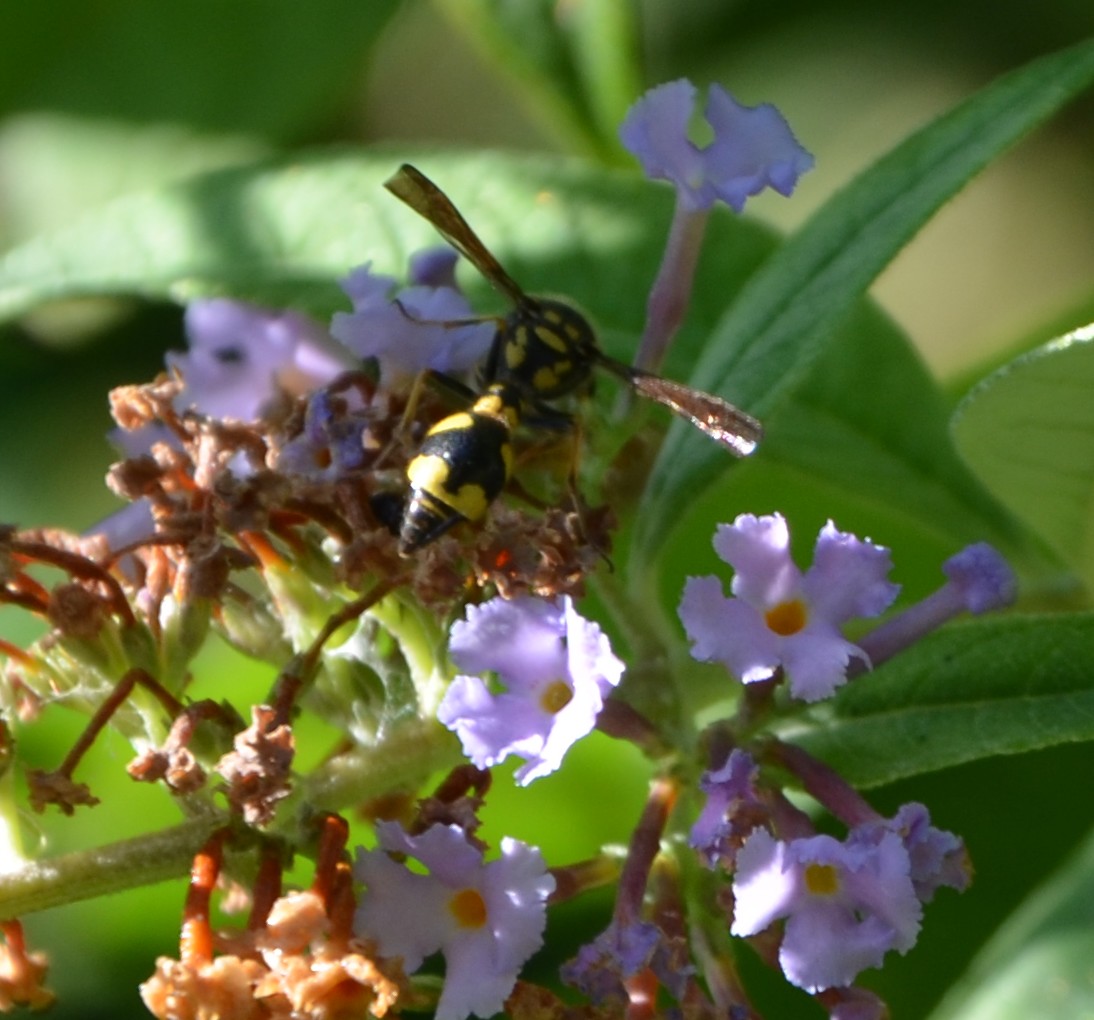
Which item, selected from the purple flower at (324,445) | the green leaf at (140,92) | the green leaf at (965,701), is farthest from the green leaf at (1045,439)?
the green leaf at (140,92)

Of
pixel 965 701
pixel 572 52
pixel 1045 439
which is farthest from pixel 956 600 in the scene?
pixel 572 52

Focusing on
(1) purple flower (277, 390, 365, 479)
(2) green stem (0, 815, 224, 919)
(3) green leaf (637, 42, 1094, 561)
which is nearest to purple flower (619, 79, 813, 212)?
(3) green leaf (637, 42, 1094, 561)

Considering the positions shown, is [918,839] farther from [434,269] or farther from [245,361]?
[245,361]

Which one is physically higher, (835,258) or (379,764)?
(835,258)

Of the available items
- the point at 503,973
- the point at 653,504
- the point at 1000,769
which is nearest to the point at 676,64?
the point at 1000,769

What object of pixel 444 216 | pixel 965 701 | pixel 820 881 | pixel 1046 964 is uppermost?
pixel 444 216

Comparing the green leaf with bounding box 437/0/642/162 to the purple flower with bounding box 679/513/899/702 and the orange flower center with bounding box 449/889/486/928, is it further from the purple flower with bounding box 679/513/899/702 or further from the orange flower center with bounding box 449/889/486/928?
the orange flower center with bounding box 449/889/486/928
